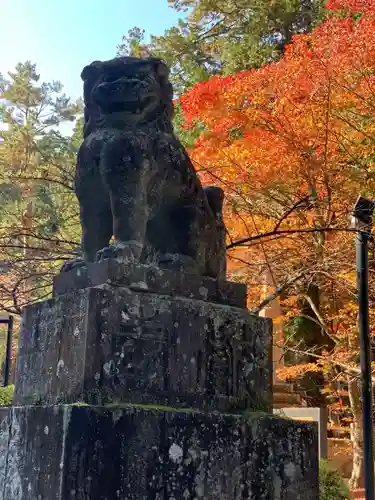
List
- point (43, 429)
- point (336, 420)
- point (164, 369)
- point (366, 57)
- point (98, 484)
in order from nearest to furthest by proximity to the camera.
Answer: point (98, 484)
point (43, 429)
point (164, 369)
point (366, 57)
point (336, 420)

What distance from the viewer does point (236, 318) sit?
2.83 m

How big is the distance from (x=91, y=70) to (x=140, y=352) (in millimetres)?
1548

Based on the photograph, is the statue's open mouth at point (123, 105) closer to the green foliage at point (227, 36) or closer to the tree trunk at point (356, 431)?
the tree trunk at point (356, 431)

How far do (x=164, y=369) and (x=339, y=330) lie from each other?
408 inches

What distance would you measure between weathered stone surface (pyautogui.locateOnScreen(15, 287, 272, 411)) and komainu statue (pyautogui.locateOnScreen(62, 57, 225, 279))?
0.98 ft

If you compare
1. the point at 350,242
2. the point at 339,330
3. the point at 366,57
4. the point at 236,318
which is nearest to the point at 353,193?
the point at 350,242

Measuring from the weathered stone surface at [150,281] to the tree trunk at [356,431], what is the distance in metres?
8.96

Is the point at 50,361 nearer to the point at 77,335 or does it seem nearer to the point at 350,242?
the point at 77,335

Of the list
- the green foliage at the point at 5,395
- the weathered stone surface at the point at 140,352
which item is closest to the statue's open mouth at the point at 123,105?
the weathered stone surface at the point at 140,352

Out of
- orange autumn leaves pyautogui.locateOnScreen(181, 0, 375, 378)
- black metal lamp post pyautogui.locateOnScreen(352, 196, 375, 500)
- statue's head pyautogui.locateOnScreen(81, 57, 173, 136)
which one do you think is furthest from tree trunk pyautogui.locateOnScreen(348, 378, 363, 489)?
statue's head pyautogui.locateOnScreen(81, 57, 173, 136)

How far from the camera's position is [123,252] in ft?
8.77

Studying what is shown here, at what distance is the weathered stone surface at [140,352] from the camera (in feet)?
7.88

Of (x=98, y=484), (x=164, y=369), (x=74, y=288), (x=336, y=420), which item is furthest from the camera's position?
(x=336, y=420)

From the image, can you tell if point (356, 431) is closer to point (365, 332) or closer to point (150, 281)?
point (365, 332)
